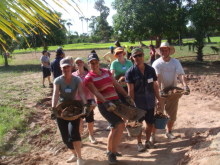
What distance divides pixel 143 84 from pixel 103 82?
66cm

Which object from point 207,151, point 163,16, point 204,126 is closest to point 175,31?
point 163,16

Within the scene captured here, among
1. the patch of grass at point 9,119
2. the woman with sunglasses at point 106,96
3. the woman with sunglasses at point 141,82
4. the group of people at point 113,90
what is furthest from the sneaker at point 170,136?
the patch of grass at point 9,119

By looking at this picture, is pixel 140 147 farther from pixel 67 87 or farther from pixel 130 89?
pixel 67 87

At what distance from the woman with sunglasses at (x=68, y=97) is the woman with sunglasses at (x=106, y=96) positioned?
0.83ft

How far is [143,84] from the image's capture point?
176 inches

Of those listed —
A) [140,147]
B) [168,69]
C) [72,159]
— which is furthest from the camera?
[168,69]

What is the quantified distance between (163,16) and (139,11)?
131 centimetres

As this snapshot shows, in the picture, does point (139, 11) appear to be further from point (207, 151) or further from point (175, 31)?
point (207, 151)

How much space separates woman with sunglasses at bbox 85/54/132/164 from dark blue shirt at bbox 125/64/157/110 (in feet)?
1.27

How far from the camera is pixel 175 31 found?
1564cm

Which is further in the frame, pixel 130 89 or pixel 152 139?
pixel 152 139

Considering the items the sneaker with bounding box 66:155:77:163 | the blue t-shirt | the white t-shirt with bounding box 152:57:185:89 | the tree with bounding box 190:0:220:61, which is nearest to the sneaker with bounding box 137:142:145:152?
the sneaker with bounding box 66:155:77:163

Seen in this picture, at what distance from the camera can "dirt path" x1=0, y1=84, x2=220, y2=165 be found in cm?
452

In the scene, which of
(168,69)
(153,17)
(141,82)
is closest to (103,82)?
(141,82)
